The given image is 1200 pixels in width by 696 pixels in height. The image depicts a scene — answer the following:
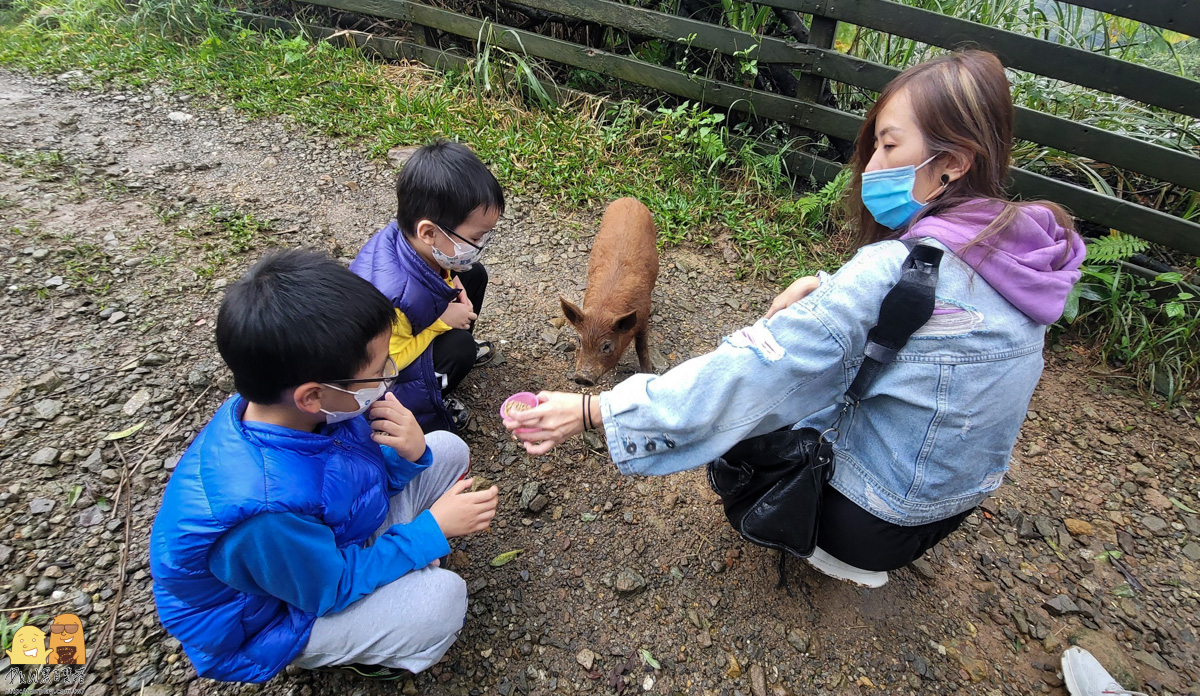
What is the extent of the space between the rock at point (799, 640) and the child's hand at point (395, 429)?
1.87 metres

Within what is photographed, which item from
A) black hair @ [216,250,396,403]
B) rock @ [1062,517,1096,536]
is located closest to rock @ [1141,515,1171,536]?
rock @ [1062,517,1096,536]

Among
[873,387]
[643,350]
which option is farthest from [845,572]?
[643,350]

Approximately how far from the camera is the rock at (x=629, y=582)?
280 centimetres

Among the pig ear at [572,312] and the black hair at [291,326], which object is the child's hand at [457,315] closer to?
the pig ear at [572,312]

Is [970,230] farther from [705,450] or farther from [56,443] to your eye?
[56,443]

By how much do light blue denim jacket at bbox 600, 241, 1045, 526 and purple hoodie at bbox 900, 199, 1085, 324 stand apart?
0.14 feet

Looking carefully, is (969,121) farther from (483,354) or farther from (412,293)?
(483,354)

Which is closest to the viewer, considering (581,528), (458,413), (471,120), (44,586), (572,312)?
(44,586)

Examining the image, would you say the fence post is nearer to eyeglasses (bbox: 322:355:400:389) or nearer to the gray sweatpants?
eyeglasses (bbox: 322:355:400:389)

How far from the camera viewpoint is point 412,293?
2.80 m

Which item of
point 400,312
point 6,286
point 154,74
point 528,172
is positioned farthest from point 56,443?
point 154,74

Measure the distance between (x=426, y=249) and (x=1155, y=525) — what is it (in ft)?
14.3

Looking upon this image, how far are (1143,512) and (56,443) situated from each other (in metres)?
6.04

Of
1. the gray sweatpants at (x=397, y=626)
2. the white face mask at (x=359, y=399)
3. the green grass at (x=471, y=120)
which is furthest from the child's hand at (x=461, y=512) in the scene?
the green grass at (x=471, y=120)
